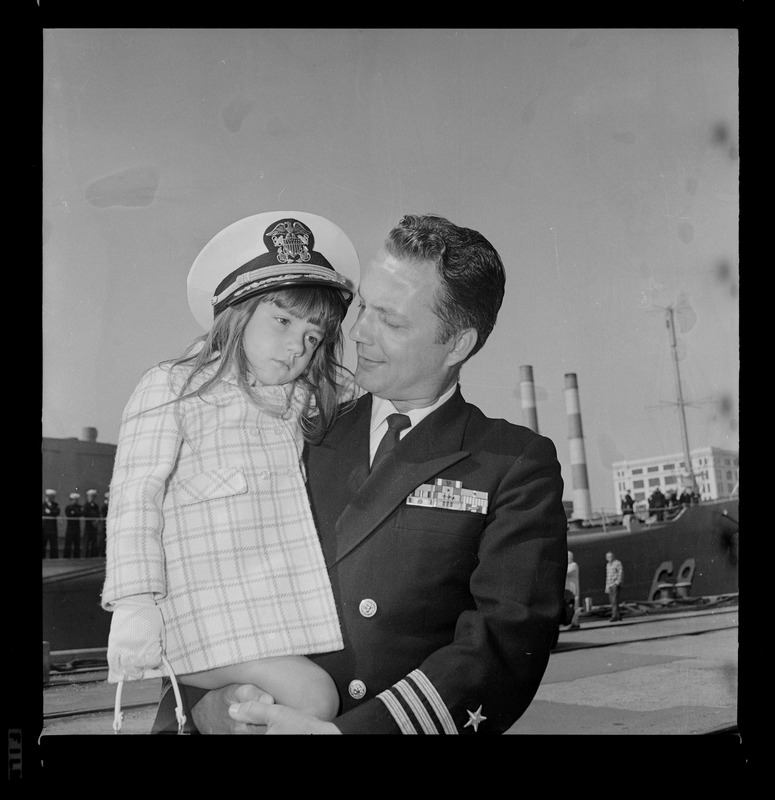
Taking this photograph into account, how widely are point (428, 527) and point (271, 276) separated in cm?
105

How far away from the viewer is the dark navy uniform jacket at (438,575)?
9.64 feet

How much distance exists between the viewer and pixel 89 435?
3.18 metres

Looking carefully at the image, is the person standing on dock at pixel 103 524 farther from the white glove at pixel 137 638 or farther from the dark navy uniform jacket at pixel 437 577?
the dark navy uniform jacket at pixel 437 577

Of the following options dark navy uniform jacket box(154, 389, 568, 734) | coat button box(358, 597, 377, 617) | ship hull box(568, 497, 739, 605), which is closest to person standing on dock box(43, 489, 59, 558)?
dark navy uniform jacket box(154, 389, 568, 734)

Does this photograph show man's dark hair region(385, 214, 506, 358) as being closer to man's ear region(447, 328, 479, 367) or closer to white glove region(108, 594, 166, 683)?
man's ear region(447, 328, 479, 367)

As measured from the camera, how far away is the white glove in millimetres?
2889

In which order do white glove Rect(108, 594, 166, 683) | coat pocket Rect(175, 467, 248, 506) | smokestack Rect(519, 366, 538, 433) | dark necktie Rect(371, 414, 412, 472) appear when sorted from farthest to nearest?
smokestack Rect(519, 366, 538, 433) → dark necktie Rect(371, 414, 412, 472) → coat pocket Rect(175, 467, 248, 506) → white glove Rect(108, 594, 166, 683)

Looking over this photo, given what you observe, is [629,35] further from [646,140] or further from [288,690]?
[288,690]

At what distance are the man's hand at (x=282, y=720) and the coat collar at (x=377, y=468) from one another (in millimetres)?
517

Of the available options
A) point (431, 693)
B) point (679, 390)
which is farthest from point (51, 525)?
point (679, 390)

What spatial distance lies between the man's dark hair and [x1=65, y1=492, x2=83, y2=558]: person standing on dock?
1.46m

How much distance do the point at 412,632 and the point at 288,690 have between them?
0.46m

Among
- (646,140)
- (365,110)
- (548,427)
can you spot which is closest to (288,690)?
(548,427)
